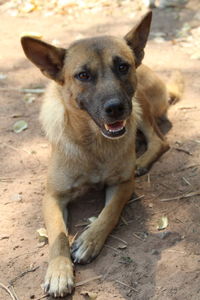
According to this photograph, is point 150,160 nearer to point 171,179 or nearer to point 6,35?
point 171,179

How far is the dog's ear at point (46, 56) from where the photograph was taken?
374 cm

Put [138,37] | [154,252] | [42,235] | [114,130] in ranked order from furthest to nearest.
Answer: [138,37]
[42,235]
[114,130]
[154,252]

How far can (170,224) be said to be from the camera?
3.92 m

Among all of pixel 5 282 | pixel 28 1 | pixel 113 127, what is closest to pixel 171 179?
pixel 113 127

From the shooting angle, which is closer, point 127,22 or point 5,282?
point 5,282

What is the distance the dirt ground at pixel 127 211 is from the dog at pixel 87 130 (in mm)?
136

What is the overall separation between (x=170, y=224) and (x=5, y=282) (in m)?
1.37

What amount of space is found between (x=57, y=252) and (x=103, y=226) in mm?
439

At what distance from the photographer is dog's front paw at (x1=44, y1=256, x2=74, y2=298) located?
129 inches

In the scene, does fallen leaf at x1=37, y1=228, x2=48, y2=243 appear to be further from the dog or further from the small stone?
the small stone

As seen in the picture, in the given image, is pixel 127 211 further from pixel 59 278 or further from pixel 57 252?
pixel 59 278

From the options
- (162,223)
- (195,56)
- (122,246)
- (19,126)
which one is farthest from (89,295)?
(195,56)

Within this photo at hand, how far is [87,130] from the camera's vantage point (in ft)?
13.0

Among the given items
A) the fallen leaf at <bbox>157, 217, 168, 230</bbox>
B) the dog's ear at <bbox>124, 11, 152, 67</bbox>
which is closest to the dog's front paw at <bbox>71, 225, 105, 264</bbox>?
the fallen leaf at <bbox>157, 217, 168, 230</bbox>
